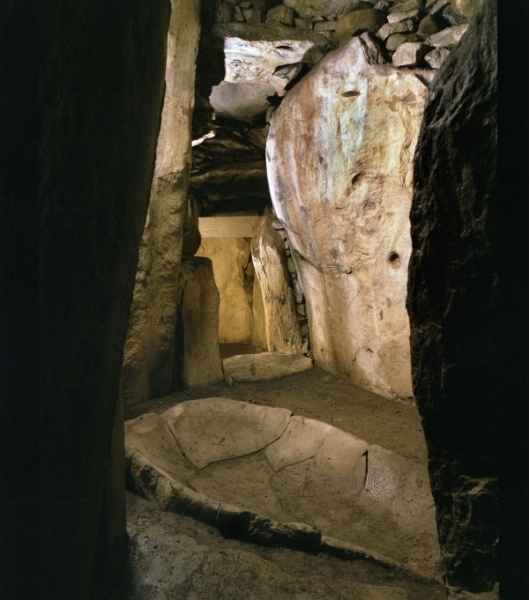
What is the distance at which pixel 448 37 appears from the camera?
3361 mm

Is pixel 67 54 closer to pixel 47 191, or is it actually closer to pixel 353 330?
pixel 47 191

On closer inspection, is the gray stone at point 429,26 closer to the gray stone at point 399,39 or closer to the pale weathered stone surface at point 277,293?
the gray stone at point 399,39

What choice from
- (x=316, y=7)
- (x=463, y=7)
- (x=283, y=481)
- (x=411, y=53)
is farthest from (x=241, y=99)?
(x=283, y=481)

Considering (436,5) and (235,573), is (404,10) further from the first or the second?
(235,573)

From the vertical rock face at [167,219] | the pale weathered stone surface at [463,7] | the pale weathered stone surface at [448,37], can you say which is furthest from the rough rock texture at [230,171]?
the pale weathered stone surface at [463,7]

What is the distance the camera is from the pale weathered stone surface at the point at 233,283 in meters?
10.2

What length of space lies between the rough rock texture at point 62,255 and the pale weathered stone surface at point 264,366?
3.23 meters

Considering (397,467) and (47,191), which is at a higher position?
(47,191)

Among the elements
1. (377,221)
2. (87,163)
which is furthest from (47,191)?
(377,221)

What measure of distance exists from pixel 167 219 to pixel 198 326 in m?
0.92

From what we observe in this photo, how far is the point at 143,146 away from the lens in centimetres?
129

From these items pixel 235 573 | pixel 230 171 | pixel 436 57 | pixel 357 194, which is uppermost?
pixel 436 57

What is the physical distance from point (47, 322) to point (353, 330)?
11.2 feet

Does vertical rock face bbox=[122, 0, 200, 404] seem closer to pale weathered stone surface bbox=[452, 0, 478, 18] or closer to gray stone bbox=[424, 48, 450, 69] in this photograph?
gray stone bbox=[424, 48, 450, 69]
